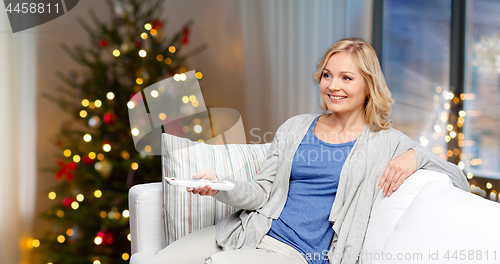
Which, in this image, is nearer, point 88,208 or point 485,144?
point 88,208

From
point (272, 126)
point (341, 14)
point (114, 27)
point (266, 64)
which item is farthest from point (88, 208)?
point (341, 14)

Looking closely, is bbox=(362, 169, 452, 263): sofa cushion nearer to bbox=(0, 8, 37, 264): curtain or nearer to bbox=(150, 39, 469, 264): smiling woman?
bbox=(150, 39, 469, 264): smiling woman

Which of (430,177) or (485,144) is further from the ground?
(430,177)

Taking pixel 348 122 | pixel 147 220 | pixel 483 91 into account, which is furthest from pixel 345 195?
pixel 483 91

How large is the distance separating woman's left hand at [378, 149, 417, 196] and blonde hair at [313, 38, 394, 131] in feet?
0.60

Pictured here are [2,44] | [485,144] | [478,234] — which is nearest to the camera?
[478,234]

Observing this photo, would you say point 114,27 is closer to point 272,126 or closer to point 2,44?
point 2,44

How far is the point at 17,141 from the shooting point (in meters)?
2.45

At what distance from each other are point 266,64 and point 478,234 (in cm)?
259

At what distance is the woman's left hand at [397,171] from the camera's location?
1154mm

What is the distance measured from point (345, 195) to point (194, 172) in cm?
59

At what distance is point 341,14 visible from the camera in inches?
130

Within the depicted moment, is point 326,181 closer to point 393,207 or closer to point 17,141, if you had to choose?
point 393,207

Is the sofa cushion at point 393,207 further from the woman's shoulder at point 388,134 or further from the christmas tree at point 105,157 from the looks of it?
the christmas tree at point 105,157
